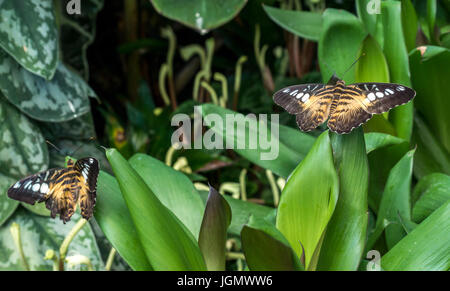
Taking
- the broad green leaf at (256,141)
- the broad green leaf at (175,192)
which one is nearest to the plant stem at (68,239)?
the broad green leaf at (175,192)

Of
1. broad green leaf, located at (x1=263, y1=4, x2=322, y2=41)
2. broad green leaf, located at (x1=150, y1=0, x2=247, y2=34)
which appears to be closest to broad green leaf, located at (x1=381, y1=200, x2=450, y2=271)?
broad green leaf, located at (x1=263, y1=4, x2=322, y2=41)

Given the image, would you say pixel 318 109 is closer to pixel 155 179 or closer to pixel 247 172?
pixel 155 179

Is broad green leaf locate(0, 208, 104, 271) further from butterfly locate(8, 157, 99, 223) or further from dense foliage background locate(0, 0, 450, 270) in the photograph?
butterfly locate(8, 157, 99, 223)

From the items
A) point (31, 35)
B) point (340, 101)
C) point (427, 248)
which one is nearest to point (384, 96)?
→ point (340, 101)

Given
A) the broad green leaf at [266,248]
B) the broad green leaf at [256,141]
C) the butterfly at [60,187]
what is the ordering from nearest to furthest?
1. the broad green leaf at [266,248]
2. the butterfly at [60,187]
3. the broad green leaf at [256,141]

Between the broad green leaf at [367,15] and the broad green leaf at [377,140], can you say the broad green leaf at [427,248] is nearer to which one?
the broad green leaf at [377,140]

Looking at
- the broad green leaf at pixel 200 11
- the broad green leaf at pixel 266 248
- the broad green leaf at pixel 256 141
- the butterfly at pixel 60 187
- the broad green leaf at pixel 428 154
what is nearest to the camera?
the broad green leaf at pixel 266 248
